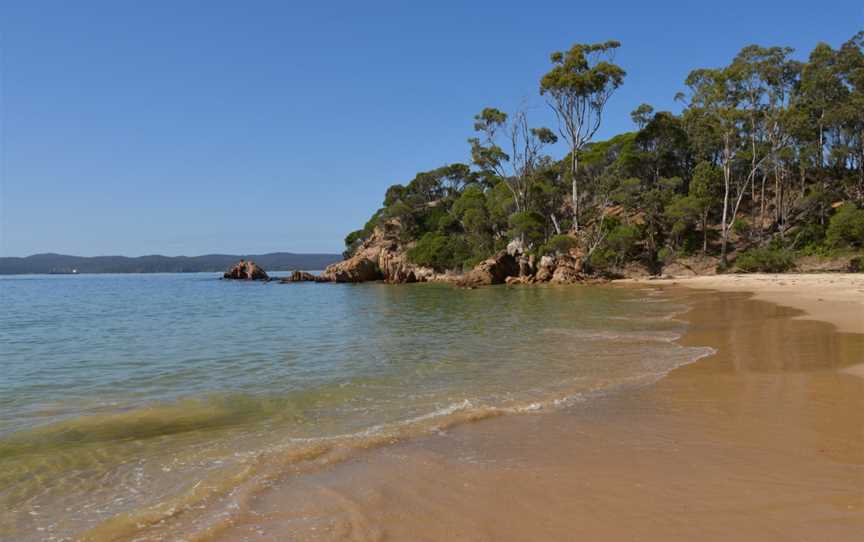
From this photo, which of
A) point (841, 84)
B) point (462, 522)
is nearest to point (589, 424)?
point (462, 522)

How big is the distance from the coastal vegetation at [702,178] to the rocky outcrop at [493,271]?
2.04 metres

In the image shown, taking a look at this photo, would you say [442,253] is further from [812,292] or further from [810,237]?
[812,292]

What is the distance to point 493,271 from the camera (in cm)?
4978

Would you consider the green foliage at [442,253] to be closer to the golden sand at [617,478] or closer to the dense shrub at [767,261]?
the dense shrub at [767,261]

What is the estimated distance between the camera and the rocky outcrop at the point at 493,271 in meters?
48.3

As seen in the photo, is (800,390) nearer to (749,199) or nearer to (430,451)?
(430,451)

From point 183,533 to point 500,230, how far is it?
2270 inches

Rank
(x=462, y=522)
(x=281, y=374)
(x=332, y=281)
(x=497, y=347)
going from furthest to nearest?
(x=332, y=281)
(x=497, y=347)
(x=281, y=374)
(x=462, y=522)

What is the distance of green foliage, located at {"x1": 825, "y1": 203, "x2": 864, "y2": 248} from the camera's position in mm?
37094

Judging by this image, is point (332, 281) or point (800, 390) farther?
point (332, 281)

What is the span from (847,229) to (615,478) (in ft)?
142

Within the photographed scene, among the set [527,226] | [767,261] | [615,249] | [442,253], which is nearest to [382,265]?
[442,253]

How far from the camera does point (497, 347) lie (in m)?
13.2

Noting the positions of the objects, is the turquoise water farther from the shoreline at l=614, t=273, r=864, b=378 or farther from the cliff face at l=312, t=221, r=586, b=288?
the cliff face at l=312, t=221, r=586, b=288
